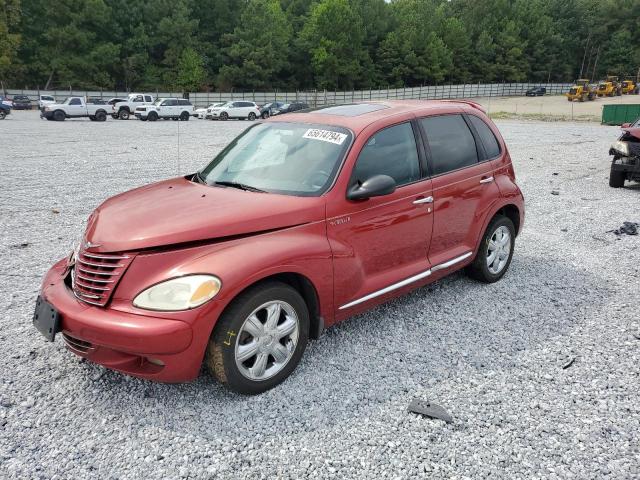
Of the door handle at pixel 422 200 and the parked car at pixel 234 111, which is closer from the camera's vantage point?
the door handle at pixel 422 200

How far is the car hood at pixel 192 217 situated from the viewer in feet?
10.1

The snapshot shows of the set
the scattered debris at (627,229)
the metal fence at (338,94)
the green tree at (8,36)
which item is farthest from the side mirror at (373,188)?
the green tree at (8,36)

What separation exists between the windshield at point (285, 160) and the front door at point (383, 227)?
213mm

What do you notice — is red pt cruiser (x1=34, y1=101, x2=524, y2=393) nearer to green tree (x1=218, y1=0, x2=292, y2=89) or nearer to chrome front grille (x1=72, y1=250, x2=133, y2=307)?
chrome front grille (x1=72, y1=250, x2=133, y2=307)

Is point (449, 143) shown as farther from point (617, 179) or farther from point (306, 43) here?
point (306, 43)

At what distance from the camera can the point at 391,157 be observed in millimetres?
4062

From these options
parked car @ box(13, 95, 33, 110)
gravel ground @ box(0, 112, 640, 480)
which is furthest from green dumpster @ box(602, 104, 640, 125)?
parked car @ box(13, 95, 33, 110)

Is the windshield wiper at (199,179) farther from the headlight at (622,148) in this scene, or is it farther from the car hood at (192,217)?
the headlight at (622,148)

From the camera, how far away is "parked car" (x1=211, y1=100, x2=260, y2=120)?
38.8 metres

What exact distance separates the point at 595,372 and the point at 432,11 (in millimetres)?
117032

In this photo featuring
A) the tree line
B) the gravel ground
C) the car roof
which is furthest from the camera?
the tree line

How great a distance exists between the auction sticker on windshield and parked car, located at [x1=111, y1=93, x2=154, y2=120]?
120 feet

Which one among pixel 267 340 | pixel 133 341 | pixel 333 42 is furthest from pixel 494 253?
pixel 333 42

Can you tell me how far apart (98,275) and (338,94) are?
8214 centimetres
